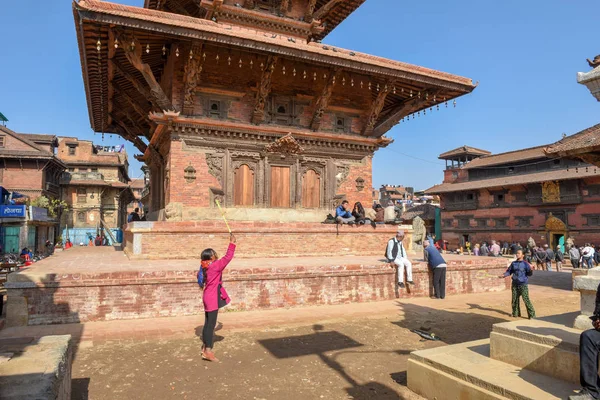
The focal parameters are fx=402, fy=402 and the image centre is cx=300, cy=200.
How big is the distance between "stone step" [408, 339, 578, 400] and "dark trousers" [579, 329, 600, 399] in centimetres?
22

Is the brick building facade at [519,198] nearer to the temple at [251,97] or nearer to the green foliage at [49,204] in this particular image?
the temple at [251,97]

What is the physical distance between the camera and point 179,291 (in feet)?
28.7

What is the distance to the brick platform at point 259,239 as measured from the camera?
12086 millimetres

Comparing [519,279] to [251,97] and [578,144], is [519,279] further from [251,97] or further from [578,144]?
[251,97]

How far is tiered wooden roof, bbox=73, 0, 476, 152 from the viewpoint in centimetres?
1159

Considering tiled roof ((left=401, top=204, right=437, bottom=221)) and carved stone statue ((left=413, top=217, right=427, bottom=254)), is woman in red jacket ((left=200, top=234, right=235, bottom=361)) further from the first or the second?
tiled roof ((left=401, top=204, right=437, bottom=221))

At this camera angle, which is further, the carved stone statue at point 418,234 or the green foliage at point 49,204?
the green foliage at point 49,204

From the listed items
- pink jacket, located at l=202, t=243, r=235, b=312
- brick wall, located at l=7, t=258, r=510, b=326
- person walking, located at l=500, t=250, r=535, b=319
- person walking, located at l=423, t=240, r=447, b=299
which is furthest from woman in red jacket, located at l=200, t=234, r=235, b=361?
person walking, located at l=423, t=240, r=447, b=299

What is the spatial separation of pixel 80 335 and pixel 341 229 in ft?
30.9

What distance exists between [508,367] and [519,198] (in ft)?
135

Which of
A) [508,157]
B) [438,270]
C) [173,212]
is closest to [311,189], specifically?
[173,212]

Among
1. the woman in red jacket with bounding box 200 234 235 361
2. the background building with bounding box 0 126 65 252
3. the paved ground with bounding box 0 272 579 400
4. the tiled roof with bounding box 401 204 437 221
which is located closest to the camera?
the paved ground with bounding box 0 272 579 400

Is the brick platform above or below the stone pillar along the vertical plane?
above

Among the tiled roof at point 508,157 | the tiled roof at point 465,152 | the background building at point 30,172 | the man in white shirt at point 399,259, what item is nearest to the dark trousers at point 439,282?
the man in white shirt at point 399,259
